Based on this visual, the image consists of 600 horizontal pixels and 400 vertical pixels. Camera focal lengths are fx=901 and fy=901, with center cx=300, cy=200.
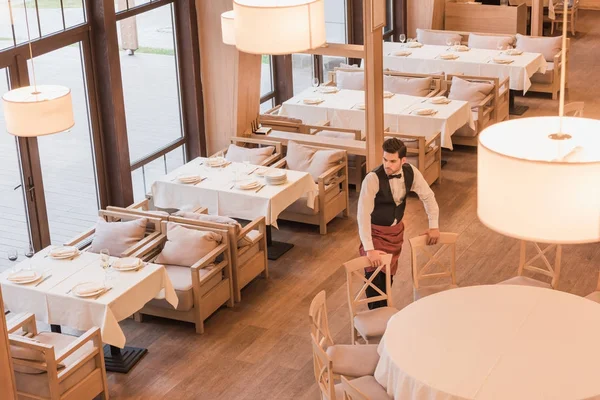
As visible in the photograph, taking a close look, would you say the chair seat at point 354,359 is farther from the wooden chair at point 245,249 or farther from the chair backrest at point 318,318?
the wooden chair at point 245,249

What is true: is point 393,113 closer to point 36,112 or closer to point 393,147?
point 393,147

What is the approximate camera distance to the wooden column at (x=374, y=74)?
8383mm

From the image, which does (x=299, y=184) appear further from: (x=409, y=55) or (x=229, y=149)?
(x=409, y=55)

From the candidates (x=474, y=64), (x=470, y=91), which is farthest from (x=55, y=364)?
(x=474, y=64)

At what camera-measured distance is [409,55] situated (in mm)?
12773

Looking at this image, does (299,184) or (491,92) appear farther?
(491,92)

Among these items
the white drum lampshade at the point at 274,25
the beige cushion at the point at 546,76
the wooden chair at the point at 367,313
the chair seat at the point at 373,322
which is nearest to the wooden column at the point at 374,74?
the wooden chair at the point at 367,313

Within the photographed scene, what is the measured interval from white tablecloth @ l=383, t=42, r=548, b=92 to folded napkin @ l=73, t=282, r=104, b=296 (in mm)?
7173

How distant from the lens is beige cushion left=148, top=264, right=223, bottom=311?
23.8ft

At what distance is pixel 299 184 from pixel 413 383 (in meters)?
3.90

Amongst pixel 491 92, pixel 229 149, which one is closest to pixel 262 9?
pixel 229 149

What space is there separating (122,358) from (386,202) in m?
2.36

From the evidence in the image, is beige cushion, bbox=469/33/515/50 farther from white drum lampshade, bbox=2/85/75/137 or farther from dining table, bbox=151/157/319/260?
white drum lampshade, bbox=2/85/75/137

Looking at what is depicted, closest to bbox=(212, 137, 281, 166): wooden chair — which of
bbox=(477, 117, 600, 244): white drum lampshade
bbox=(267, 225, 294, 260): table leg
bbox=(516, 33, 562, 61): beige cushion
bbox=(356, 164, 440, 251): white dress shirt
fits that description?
bbox=(267, 225, 294, 260): table leg
